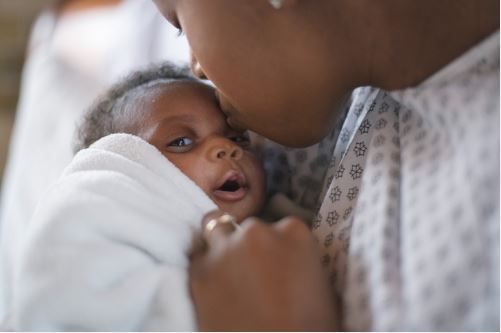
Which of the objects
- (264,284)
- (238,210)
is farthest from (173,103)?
(264,284)

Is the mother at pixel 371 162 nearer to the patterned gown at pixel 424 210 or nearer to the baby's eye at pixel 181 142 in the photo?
the patterned gown at pixel 424 210

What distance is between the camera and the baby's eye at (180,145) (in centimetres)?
99

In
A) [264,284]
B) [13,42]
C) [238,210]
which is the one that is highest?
[264,284]

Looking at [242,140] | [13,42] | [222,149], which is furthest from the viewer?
[13,42]

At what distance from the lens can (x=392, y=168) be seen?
812 millimetres

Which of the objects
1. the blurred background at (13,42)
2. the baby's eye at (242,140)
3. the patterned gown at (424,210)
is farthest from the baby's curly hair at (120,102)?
the blurred background at (13,42)

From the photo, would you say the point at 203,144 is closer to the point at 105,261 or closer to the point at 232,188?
the point at 232,188

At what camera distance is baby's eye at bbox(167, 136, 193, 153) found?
38.9 inches

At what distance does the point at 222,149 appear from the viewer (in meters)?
0.99

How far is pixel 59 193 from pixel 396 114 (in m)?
0.45

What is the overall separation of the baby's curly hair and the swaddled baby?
8cm

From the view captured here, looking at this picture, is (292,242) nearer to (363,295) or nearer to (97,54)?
(363,295)

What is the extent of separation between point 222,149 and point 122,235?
10.4 inches

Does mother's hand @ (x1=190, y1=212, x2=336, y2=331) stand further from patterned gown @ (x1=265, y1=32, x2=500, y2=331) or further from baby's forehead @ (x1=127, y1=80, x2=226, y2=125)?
baby's forehead @ (x1=127, y1=80, x2=226, y2=125)
